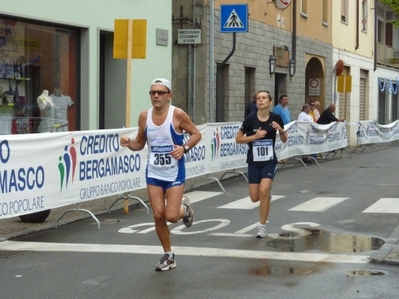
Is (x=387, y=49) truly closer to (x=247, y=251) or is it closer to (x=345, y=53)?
(x=345, y=53)

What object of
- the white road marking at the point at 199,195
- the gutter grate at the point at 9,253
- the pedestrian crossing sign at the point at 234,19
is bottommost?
the gutter grate at the point at 9,253

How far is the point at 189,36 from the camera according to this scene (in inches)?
867

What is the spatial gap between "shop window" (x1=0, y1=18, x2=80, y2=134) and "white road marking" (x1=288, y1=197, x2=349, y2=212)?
5604 mm

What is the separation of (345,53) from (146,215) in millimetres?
25193

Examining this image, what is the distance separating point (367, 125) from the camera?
30.1 meters

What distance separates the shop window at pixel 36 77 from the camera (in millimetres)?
15695

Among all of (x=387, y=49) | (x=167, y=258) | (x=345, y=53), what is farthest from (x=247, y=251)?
(x=387, y=49)

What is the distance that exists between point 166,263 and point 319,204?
227 inches

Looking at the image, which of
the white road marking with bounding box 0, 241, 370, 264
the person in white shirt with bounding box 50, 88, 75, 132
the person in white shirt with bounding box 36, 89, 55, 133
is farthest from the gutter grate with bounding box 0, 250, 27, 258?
the person in white shirt with bounding box 50, 88, 75, 132

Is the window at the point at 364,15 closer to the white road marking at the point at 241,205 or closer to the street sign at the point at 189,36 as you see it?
the street sign at the point at 189,36

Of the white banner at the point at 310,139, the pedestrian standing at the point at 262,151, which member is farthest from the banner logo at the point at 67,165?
the white banner at the point at 310,139

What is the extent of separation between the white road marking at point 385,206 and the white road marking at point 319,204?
0.61 metres

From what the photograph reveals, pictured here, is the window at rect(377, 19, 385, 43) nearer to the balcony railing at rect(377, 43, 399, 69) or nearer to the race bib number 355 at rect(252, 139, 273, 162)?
the balcony railing at rect(377, 43, 399, 69)

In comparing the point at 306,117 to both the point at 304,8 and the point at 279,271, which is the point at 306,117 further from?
the point at 279,271
